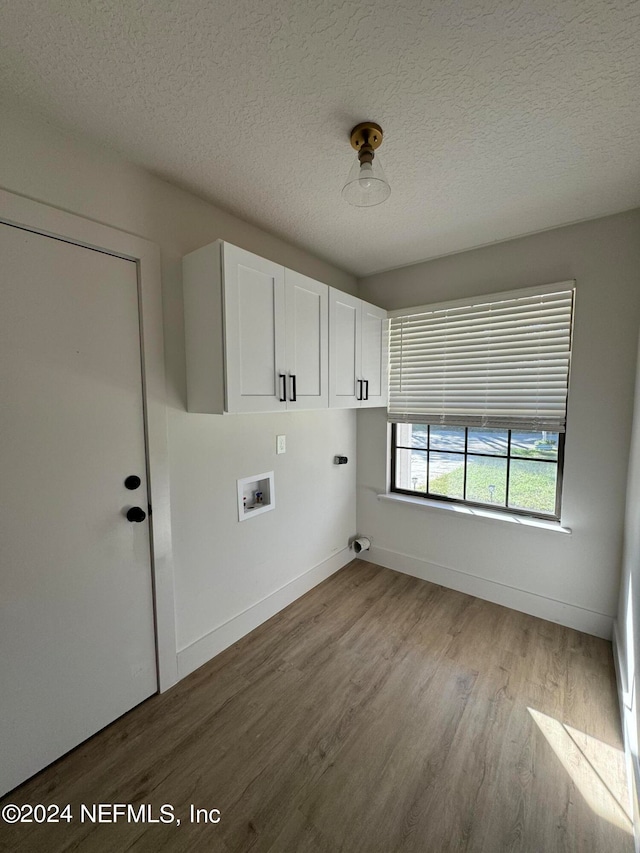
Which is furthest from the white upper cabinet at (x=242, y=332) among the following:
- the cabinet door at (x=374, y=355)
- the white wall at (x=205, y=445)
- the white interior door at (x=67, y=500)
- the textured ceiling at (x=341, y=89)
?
the cabinet door at (x=374, y=355)

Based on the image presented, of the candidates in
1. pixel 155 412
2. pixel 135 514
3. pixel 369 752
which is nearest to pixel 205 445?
pixel 155 412

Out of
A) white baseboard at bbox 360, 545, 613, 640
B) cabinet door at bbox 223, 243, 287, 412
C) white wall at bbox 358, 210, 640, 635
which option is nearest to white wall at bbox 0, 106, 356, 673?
cabinet door at bbox 223, 243, 287, 412

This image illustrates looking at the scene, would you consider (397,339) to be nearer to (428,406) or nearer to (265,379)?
(428,406)

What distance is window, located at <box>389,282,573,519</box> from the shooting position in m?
2.19

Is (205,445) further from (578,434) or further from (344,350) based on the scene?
(578,434)

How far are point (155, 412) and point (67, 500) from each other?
0.51 meters

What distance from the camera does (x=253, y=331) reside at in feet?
5.51

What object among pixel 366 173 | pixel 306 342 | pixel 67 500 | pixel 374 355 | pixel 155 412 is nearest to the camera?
pixel 366 173

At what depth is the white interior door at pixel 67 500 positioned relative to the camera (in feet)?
4.18

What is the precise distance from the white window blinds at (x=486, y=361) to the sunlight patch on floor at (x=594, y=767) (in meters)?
1.57

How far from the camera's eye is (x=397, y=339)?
2.82m

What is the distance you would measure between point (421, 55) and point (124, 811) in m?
2.78

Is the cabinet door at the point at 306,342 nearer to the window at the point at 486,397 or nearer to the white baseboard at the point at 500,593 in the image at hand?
the window at the point at 486,397

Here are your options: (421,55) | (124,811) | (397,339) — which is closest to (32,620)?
(124,811)
